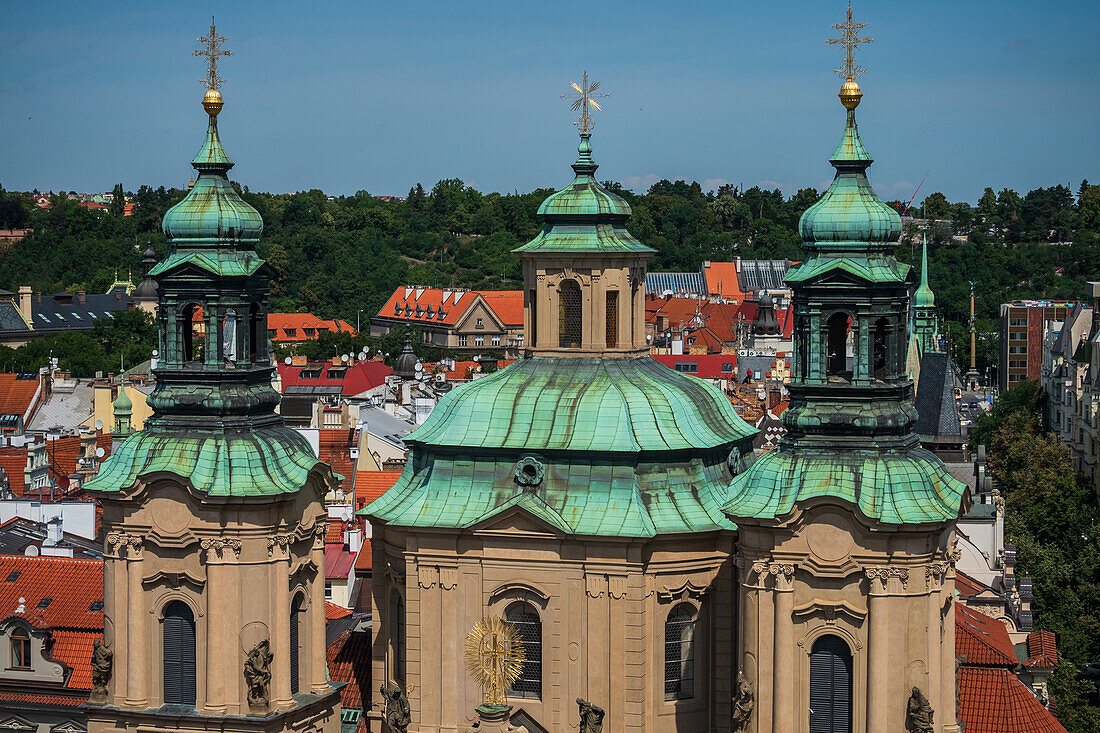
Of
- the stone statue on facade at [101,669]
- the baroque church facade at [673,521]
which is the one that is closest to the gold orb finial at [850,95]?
the baroque church facade at [673,521]

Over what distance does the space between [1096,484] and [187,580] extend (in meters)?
83.7

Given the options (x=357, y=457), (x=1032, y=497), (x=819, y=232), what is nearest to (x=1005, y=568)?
(x=1032, y=497)

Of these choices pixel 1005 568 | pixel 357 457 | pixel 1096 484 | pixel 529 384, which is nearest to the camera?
pixel 529 384

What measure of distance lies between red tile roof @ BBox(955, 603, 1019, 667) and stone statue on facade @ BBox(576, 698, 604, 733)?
14.4 meters

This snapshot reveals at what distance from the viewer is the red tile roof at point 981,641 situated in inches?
2339

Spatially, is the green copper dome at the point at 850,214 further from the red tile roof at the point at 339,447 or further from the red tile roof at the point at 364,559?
the red tile roof at the point at 339,447

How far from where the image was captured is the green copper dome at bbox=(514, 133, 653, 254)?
5581 cm

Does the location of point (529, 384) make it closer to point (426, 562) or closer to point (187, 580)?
point (426, 562)

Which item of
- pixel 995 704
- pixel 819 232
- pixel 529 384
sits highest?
pixel 819 232

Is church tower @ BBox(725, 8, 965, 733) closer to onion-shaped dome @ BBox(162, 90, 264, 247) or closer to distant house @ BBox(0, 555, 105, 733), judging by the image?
onion-shaped dome @ BBox(162, 90, 264, 247)

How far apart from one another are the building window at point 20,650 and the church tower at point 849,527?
2675 cm

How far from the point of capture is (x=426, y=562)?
5156cm

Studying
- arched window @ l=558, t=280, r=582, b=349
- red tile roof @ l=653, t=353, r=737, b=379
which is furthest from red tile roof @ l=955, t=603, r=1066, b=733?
red tile roof @ l=653, t=353, r=737, b=379

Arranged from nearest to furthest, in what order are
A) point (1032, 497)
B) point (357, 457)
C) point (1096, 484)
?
point (357, 457)
point (1032, 497)
point (1096, 484)
